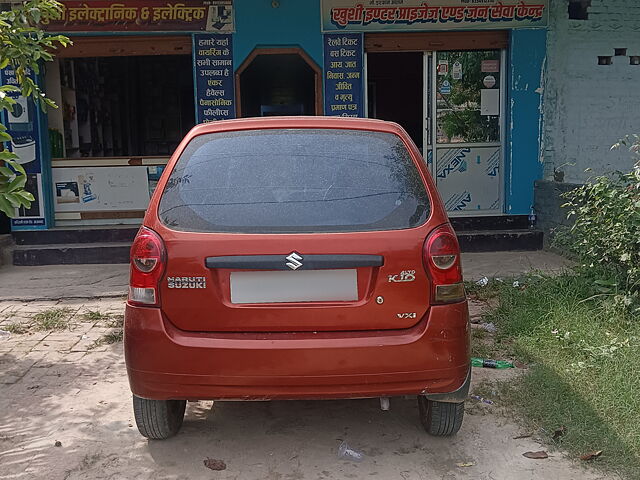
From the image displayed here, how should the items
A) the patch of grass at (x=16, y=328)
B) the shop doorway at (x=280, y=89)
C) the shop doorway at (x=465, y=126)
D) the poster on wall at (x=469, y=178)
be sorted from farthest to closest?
the shop doorway at (x=280, y=89), the poster on wall at (x=469, y=178), the shop doorway at (x=465, y=126), the patch of grass at (x=16, y=328)

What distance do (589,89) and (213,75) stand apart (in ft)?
16.0

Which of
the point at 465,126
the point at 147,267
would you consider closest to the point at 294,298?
the point at 147,267

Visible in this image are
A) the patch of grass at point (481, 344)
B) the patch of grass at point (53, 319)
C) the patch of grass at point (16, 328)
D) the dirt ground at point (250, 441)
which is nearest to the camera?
the dirt ground at point (250, 441)

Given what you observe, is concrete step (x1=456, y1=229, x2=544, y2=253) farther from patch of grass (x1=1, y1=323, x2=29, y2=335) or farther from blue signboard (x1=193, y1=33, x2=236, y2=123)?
patch of grass (x1=1, y1=323, x2=29, y2=335)

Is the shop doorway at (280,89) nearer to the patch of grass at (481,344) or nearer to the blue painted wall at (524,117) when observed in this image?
the blue painted wall at (524,117)

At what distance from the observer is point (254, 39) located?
27.3ft

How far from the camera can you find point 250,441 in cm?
353

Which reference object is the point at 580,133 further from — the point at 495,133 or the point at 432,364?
the point at 432,364

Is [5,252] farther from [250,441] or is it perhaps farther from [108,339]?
[250,441]

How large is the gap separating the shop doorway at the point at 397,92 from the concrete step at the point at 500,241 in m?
3.51

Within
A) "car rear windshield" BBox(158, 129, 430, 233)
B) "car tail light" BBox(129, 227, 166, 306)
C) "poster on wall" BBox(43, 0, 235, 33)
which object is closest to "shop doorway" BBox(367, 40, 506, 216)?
"poster on wall" BBox(43, 0, 235, 33)

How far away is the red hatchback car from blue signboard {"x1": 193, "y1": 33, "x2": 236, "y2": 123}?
5626 mm


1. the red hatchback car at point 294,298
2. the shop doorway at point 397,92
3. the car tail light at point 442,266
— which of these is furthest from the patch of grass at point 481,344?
the shop doorway at point 397,92

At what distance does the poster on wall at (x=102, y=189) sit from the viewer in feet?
28.6
